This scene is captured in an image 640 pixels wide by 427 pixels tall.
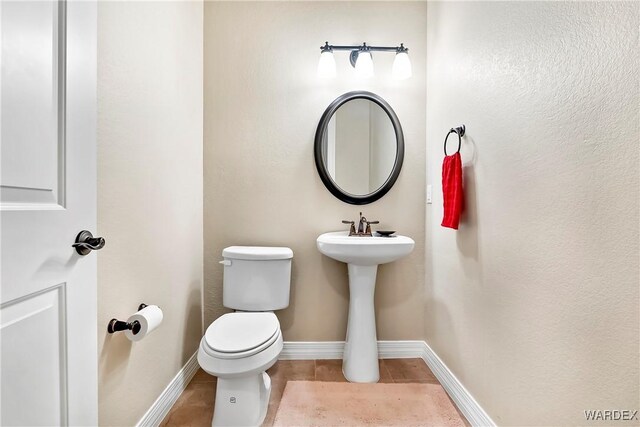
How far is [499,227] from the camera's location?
121 cm

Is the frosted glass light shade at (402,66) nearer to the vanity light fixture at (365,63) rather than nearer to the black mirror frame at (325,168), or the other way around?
the vanity light fixture at (365,63)

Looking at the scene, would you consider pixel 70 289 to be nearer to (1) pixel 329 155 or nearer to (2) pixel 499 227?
(2) pixel 499 227

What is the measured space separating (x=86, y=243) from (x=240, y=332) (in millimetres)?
811

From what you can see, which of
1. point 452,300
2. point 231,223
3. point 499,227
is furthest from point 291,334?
point 499,227

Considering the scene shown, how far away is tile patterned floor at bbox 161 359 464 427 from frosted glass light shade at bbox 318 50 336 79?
1884 millimetres

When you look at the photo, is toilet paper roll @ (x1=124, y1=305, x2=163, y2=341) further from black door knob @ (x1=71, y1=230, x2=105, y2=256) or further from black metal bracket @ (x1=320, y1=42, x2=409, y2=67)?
black metal bracket @ (x1=320, y1=42, x2=409, y2=67)

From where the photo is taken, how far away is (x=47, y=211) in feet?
2.17

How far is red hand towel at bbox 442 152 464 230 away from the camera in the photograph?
146cm

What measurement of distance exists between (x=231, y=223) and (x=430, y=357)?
5.16 feet

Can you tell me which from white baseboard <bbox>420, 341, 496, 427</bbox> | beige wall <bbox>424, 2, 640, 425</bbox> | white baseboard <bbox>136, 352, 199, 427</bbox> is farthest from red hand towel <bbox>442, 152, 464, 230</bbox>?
white baseboard <bbox>136, 352, 199, 427</bbox>

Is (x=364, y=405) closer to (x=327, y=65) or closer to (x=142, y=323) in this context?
(x=142, y=323)

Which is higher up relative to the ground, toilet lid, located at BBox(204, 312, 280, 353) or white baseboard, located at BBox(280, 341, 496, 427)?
toilet lid, located at BBox(204, 312, 280, 353)

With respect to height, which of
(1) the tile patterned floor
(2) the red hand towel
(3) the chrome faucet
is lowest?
(1) the tile patterned floor

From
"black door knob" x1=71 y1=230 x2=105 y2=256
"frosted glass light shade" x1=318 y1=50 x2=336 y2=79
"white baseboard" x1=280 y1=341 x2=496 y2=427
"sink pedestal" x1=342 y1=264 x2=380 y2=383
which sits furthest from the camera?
"white baseboard" x1=280 y1=341 x2=496 y2=427
